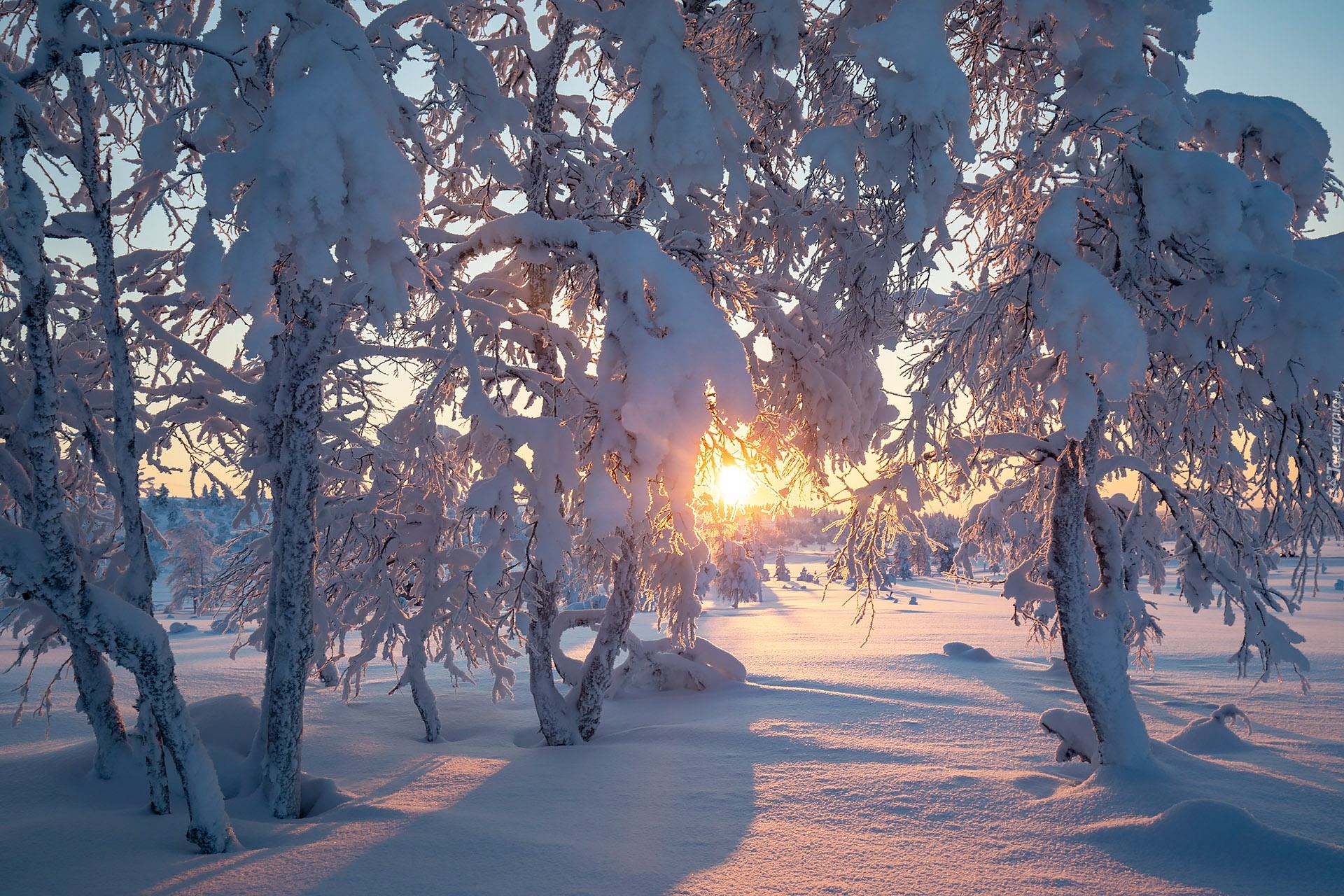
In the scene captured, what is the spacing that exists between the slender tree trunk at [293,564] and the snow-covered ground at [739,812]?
374 mm

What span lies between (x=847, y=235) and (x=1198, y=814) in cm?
529

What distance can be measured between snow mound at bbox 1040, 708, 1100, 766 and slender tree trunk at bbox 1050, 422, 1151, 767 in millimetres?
375

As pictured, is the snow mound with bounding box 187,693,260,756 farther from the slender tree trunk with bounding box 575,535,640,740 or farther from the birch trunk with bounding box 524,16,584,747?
the slender tree trunk with bounding box 575,535,640,740

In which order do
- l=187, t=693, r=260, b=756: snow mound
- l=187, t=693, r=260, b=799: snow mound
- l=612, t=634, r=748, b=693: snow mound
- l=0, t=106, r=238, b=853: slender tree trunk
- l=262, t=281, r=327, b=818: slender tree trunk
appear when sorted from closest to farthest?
l=0, t=106, r=238, b=853: slender tree trunk
l=262, t=281, r=327, b=818: slender tree trunk
l=187, t=693, r=260, b=799: snow mound
l=187, t=693, r=260, b=756: snow mound
l=612, t=634, r=748, b=693: snow mound

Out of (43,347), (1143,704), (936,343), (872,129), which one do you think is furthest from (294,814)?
(1143,704)

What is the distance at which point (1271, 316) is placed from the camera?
3.74 meters

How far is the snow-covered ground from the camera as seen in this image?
3533 mm

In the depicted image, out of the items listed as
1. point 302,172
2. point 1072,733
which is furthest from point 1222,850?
point 302,172

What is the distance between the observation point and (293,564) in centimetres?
476

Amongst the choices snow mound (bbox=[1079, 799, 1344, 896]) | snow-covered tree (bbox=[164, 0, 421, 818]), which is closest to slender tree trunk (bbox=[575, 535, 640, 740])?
snow-covered tree (bbox=[164, 0, 421, 818])

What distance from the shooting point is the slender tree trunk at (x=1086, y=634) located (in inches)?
199

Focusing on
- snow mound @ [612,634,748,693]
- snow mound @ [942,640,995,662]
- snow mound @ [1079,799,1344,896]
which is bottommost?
snow mound @ [942,640,995,662]

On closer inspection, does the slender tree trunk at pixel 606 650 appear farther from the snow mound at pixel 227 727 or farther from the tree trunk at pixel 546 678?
the snow mound at pixel 227 727

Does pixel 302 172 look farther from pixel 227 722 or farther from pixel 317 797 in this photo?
pixel 227 722
